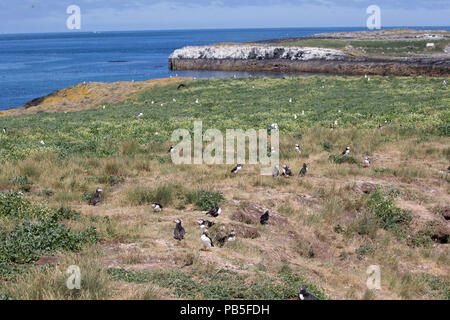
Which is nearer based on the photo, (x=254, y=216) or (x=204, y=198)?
(x=254, y=216)

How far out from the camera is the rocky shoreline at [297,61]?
240ft

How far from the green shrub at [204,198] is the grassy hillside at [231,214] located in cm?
6

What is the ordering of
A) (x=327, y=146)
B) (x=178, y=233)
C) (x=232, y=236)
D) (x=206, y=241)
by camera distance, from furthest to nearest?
(x=327, y=146) → (x=232, y=236) → (x=178, y=233) → (x=206, y=241)

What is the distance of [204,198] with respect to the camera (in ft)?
45.2

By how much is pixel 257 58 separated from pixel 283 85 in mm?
57768

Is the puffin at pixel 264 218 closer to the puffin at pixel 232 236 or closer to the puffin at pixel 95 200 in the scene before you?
the puffin at pixel 232 236

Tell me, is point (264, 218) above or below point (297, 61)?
below

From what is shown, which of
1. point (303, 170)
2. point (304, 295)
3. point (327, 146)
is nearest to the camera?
point (304, 295)

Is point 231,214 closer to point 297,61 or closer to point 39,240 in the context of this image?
point 39,240

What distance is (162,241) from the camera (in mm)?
10914

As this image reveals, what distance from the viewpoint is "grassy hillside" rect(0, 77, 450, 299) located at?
28.9ft

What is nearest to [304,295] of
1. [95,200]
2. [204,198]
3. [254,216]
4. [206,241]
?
[206,241]

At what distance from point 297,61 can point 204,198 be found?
8396 centimetres

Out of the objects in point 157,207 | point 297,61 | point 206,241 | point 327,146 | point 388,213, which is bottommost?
point 388,213
